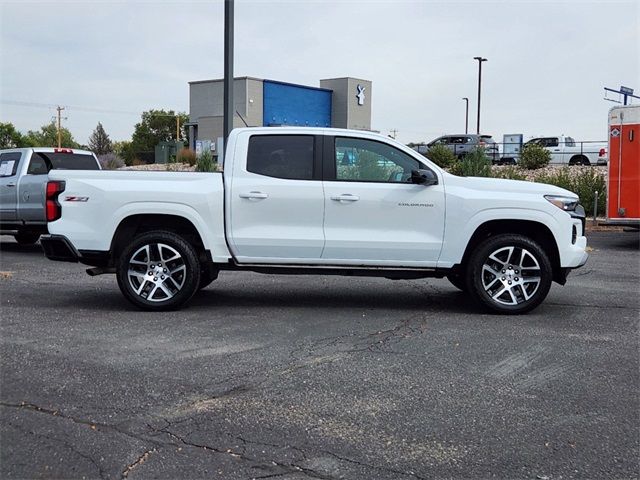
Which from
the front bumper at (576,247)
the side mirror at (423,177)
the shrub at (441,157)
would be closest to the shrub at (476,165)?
the shrub at (441,157)

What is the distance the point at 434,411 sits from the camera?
4.55 metres

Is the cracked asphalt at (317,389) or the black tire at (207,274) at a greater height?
the black tire at (207,274)

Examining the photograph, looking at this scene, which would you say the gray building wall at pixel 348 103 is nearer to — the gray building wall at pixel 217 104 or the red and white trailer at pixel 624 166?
the gray building wall at pixel 217 104

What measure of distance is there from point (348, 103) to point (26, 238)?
35805 mm

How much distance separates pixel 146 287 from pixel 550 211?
14.3ft

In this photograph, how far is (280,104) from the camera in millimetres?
46031

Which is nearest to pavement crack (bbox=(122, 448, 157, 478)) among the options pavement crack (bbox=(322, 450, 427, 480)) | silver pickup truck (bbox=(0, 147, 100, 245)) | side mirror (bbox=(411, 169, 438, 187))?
pavement crack (bbox=(322, 450, 427, 480))

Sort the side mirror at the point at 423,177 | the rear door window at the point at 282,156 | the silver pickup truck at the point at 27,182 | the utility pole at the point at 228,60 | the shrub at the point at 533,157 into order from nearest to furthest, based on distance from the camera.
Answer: the side mirror at the point at 423,177, the rear door window at the point at 282,156, the silver pickup truck at the point at 27,182, the utility pole at the point at 228,60, the shrub at the point at 533,157

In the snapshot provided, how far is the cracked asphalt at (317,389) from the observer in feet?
12.5

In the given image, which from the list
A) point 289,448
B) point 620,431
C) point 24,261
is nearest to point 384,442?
point 289,448

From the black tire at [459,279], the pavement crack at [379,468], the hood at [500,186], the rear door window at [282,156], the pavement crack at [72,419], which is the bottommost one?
the pavement crack at [379,468]

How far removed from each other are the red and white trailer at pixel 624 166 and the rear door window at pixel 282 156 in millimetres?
8845

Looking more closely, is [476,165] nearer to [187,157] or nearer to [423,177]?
[423,177]

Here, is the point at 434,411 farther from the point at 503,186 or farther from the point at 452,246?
the point at 503,186
